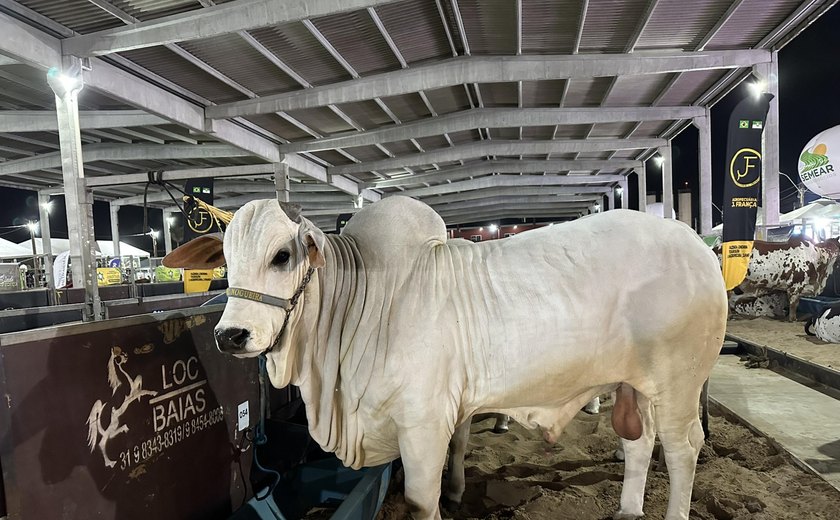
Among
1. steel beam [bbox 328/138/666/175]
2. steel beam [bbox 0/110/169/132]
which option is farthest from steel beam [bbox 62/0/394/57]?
steel beam [bbox 328/138/666/175]

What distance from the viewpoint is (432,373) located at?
1.96 meters

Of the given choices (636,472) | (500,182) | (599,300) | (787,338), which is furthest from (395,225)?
(500,182)

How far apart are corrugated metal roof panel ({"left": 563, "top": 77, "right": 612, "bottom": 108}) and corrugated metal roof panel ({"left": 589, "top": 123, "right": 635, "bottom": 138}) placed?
154 centimetres

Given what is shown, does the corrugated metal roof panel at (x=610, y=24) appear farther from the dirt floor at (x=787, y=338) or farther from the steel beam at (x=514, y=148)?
the steel beam at (x=514, y=148)

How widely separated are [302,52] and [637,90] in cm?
667

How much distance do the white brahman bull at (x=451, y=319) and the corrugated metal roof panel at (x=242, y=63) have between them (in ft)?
17.3

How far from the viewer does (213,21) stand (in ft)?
17.3

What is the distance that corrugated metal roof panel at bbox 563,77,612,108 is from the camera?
877 cm

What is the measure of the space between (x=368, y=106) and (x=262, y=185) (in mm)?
8832

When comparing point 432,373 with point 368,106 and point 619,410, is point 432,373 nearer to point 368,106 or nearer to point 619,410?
point 619,410

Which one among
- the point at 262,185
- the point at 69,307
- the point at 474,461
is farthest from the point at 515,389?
the point at 262,185

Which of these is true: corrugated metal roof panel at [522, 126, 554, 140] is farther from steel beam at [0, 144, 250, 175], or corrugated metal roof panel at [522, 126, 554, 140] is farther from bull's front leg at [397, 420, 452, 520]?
bull's front leg at [397, 420, 452, 520]

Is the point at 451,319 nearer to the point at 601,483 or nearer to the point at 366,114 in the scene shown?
the point at 601,483

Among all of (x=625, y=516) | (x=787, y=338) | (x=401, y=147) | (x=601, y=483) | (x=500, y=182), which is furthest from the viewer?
(x=500, y=182)
